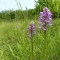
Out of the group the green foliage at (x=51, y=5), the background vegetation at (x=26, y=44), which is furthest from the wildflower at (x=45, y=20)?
the green foliage at (x=51, y=5)

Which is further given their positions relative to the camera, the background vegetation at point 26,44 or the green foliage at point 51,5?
the green foliage at point 51,5

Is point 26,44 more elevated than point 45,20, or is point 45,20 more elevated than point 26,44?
point 45,20

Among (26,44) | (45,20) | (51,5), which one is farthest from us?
(51,5)

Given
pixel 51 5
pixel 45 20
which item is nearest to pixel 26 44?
pixel 45 20

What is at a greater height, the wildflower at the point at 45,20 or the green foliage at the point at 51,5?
the wildflower at the point at 45,20

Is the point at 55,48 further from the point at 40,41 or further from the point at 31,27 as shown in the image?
the point at 31,27

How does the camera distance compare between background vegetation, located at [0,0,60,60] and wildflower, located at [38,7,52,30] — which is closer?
wildflower, located at [38,7,52,30]

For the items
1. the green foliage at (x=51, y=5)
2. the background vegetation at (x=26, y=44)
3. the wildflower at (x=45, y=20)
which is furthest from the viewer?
the green foliage at (x=51, y=5)

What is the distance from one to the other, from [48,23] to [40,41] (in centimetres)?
159

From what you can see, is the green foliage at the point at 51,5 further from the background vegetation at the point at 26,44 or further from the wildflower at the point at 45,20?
the wildflower at the point at 45,20

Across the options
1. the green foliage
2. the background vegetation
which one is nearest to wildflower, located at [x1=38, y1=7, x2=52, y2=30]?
the background vegetation

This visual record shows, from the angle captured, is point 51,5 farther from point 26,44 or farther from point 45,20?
point 45,20

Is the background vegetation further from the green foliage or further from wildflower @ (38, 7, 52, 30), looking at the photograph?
wildflower @ (38, 7, 52, 30)

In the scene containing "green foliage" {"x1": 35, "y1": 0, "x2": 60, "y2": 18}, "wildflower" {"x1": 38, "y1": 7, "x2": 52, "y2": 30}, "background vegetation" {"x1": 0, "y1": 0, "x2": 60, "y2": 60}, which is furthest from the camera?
"green foliage" {"x1": 35, "y1": 0, "x2": 60, "y2": 18}
